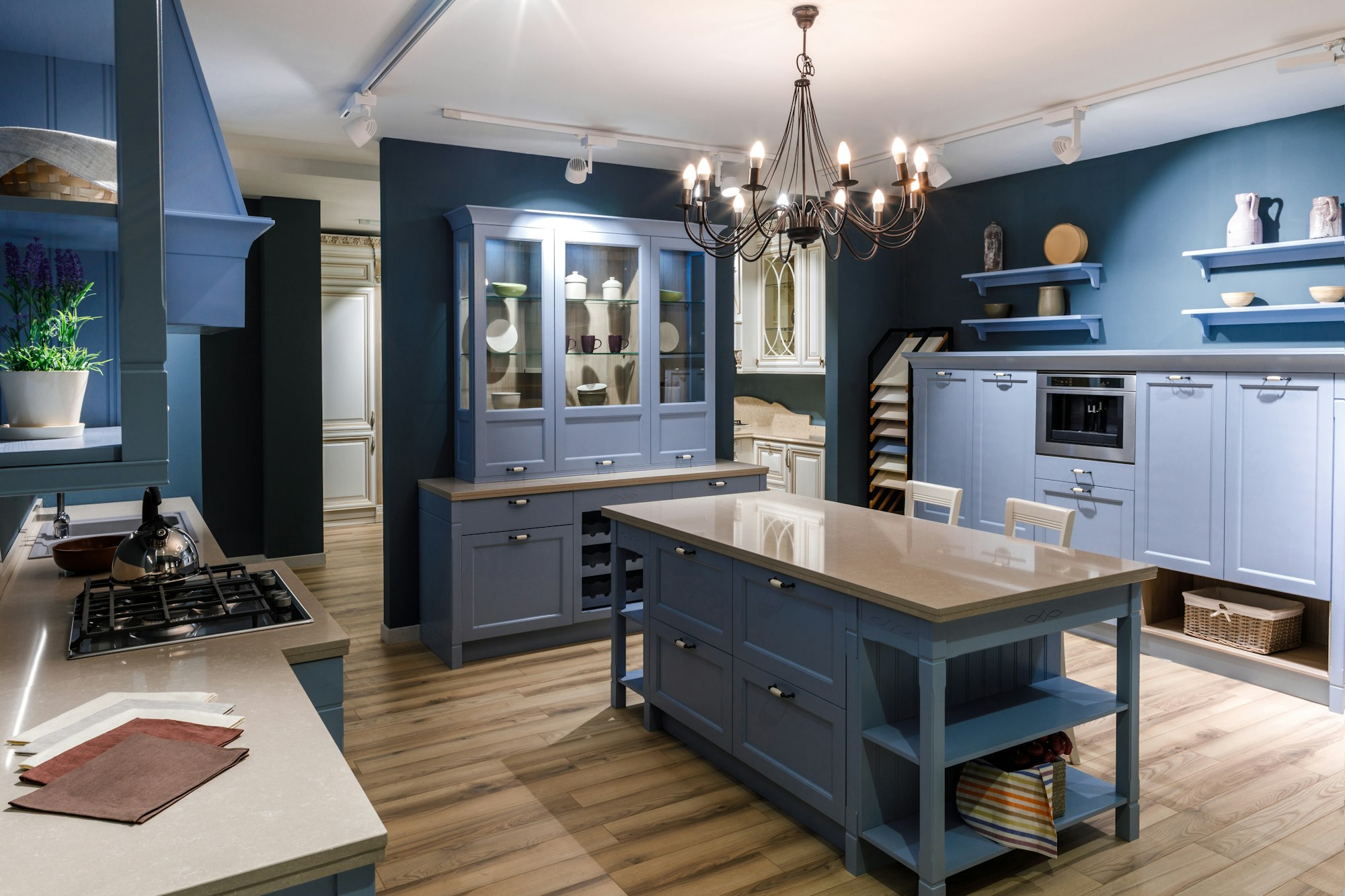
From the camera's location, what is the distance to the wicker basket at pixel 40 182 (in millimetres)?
1508

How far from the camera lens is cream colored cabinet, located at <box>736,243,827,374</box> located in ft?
21.3

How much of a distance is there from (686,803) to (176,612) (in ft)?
5.48

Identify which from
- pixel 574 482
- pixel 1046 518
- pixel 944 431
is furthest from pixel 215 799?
pixel 944 431

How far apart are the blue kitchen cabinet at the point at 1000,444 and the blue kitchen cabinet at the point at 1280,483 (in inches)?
40.1

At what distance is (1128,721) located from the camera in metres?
2.65

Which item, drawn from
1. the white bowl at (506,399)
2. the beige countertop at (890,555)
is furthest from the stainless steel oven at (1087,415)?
the white bowl at (506,399)

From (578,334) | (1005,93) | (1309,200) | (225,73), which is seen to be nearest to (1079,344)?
(1309,200)

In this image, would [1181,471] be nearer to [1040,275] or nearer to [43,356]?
[1040,275]

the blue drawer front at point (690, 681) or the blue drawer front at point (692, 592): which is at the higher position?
the blue drawer front at point (692, 592)

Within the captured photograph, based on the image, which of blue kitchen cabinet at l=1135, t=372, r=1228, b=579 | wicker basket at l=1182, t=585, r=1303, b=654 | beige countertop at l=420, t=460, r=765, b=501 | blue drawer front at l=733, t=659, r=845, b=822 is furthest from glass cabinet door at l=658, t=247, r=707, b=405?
wicker basket at l=1182, t=585, r=1303, b=654

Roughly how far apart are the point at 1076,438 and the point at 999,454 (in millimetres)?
471

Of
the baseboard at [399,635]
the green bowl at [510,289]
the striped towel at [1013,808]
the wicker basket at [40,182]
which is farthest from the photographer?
the baseboard at [399,635]

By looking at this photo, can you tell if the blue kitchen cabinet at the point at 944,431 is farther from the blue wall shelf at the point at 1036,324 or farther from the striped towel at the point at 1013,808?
the striped towel at the point at 1013,808

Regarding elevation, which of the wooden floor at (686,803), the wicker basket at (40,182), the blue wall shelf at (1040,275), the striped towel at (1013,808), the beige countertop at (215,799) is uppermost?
the blue wall shelf at (1040,275)
